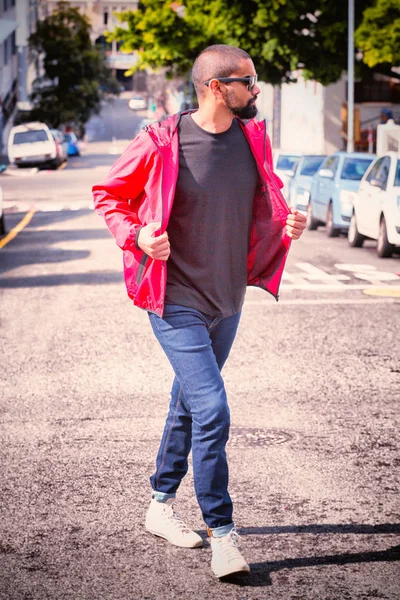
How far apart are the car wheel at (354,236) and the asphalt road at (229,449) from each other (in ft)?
19.4

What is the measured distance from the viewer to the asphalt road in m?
4.62

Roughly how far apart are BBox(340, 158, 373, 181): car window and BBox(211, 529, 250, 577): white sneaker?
17.9m

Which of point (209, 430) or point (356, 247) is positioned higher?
point (209, 430)

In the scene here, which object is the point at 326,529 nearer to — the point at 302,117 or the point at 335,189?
the point at 335,189

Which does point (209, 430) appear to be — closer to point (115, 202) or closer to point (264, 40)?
point (115, 202)

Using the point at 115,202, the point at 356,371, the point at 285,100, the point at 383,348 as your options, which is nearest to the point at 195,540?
the point at 115,202

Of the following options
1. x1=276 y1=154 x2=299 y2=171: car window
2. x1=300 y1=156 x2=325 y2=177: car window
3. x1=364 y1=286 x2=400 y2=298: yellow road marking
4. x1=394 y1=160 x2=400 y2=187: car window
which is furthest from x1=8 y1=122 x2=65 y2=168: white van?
x1=364 y1=286 x2=400 y2=298: yellow road marking

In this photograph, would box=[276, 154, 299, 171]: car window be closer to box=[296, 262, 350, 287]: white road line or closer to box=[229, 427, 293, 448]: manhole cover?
box=[296, 262, 350, 287]: white road line

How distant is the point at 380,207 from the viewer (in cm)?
1798

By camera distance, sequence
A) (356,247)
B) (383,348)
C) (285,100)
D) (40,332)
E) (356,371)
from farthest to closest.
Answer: (285,100)
(356,247)
(40,332)
(383,348)
(356,371)

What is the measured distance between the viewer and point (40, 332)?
10.9 meters

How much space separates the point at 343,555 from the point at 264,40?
31.2 metres

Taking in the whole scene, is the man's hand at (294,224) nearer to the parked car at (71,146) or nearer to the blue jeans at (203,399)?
the blue jeans at (203,399)

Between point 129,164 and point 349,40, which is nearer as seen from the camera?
point 129,164
